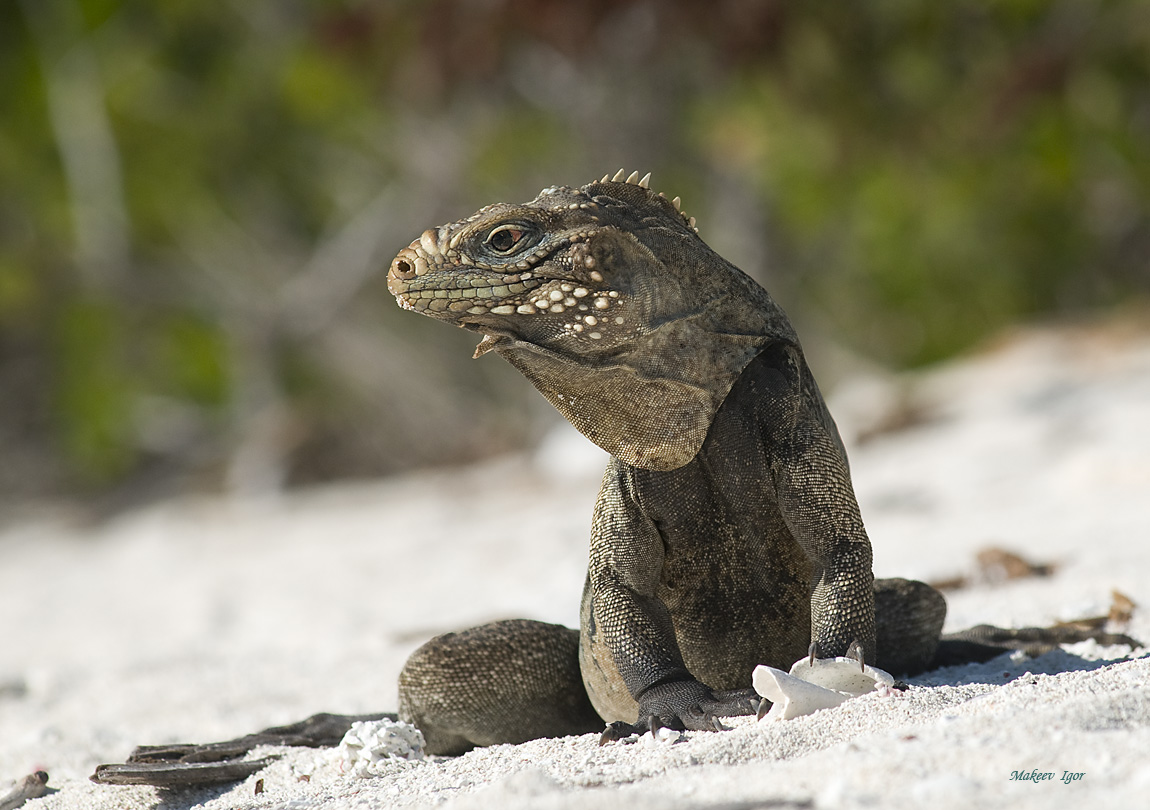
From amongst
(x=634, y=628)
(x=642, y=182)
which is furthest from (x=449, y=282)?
(x=634, y=628)

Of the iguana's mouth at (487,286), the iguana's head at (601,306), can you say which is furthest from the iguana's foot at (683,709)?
the iguana's mouth at (487,286)

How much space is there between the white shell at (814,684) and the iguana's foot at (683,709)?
0.10 meters

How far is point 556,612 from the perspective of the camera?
20.7ft

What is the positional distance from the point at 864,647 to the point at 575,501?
861cm

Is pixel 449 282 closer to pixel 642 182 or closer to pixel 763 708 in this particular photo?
pixel 642 182

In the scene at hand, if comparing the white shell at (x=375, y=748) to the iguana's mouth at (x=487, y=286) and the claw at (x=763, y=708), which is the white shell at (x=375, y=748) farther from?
the iguana's mouth at (x=487, y=286)

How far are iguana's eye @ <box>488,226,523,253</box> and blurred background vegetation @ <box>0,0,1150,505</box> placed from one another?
10322 millimetres

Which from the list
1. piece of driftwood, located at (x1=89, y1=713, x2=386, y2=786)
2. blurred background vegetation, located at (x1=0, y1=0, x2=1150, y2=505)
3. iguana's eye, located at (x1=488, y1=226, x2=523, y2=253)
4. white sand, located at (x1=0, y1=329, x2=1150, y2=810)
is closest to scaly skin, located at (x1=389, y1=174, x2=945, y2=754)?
iguana's eye, located at (x1=488, y1=226, x2=523, y2=253)

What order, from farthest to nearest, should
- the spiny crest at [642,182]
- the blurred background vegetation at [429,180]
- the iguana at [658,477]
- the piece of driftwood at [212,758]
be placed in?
the blurred background vegetation at [429,180]
the piece of driftwood at [212,758]
the spiny crest at [642,182]
the iguana at [658,477]

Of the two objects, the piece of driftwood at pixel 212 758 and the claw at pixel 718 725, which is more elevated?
the piece of driftwood at pixel 212 758

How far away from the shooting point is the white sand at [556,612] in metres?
2.48

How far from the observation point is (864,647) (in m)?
3.26

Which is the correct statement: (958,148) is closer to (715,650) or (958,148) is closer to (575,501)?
(575,501)

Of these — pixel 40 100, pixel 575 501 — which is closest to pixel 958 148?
pixel 575 501
